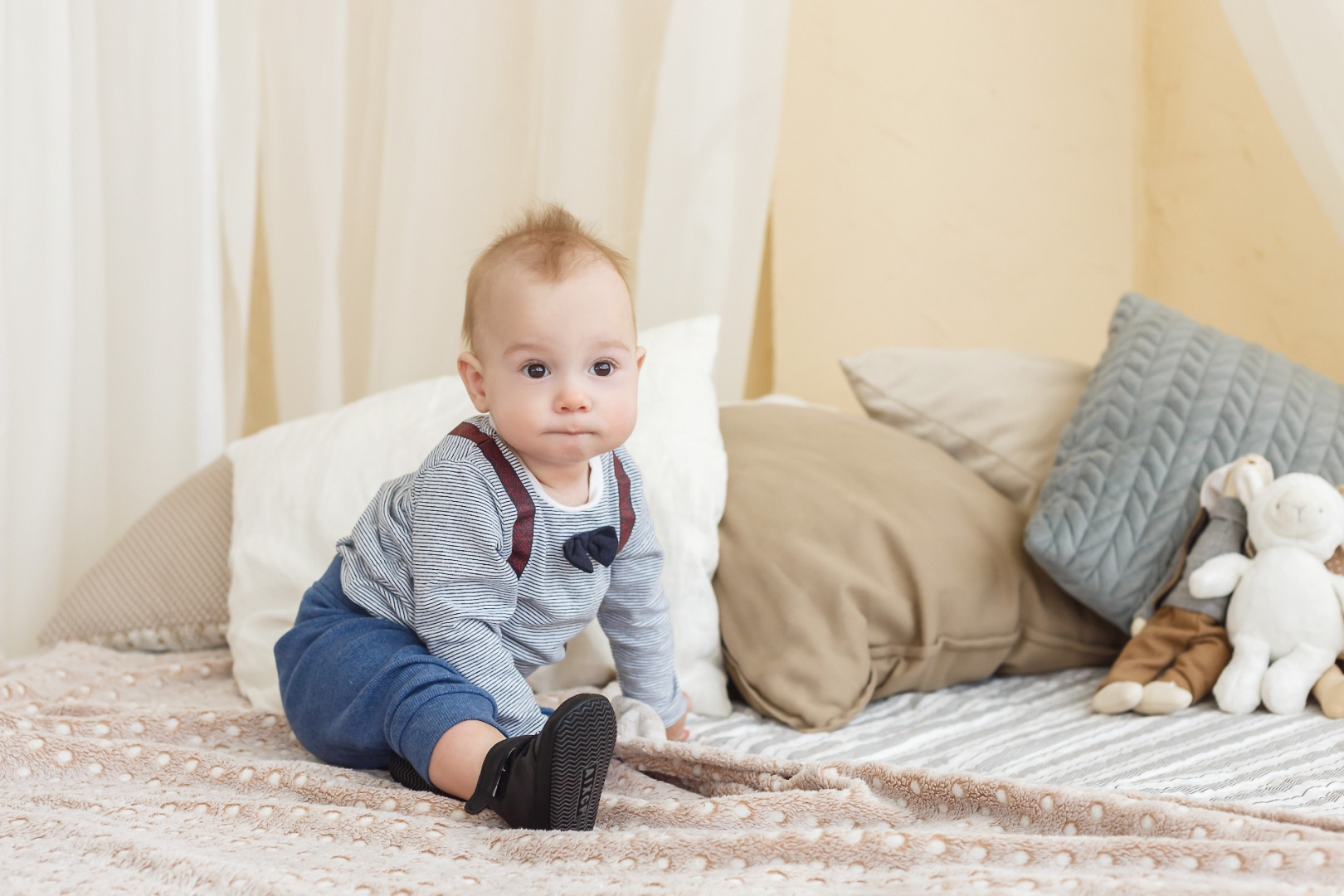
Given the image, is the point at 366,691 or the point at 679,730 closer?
the point at 366,691

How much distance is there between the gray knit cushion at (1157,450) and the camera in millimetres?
1194

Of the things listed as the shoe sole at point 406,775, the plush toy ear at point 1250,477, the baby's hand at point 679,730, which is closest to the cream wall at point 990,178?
the plush toy ear at point 1250,477

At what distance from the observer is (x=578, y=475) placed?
100 centimetres

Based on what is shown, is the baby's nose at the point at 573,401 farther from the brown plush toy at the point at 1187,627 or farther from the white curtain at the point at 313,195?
the white curtain at the point at 313,195

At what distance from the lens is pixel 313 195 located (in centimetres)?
158

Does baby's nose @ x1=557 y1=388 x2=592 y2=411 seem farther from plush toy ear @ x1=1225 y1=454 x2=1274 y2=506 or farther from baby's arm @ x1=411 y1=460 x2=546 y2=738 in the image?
plush toy ear @ x1=1225 y1=454 x2=1274 y2=506

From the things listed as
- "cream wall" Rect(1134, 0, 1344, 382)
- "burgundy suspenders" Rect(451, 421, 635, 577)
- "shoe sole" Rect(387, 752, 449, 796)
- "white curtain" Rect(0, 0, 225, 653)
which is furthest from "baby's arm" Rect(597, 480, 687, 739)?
"cream wall" Rect(1134, 0, 1344, 382)

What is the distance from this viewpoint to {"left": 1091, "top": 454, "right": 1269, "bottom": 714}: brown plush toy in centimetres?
109

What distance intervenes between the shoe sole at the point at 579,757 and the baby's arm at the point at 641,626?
0.28 m

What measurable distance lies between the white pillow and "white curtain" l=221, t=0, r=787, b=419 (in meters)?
0.30

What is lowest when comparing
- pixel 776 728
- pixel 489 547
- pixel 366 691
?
pixel 776 728

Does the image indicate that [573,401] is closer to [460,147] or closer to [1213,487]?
[1213,487]

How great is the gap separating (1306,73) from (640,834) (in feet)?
3.71

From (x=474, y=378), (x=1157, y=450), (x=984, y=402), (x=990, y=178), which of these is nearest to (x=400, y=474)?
(x=474, y=378)
